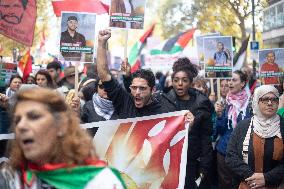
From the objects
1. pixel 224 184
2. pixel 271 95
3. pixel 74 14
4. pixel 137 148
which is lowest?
pixel 224 184

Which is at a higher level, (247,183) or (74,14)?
(74,14)

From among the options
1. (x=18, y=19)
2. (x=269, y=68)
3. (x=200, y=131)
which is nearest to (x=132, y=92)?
(x=200, y=131)

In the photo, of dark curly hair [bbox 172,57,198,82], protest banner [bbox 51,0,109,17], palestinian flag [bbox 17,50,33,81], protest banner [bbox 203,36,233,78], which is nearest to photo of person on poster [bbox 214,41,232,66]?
protest banner [bbox 203,36,233,78]

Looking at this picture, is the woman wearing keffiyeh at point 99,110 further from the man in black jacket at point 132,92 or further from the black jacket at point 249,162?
the black jacket at point 249,162

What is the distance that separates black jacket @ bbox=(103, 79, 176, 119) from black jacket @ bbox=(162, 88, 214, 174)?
527 millimetres

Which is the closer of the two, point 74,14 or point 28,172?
point 28,172

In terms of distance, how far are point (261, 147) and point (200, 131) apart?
2.61 feet

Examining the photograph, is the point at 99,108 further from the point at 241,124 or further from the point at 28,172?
the point at 28,172

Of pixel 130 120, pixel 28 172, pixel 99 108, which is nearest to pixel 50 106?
pixel 28 172

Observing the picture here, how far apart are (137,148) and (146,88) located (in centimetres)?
54

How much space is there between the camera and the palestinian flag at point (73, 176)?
2.47 meters

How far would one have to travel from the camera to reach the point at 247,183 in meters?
5.16

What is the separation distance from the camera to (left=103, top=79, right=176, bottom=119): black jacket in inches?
191

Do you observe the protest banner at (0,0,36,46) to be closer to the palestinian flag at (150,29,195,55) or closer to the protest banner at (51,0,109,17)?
the protest banner at (51,0,109,17)
